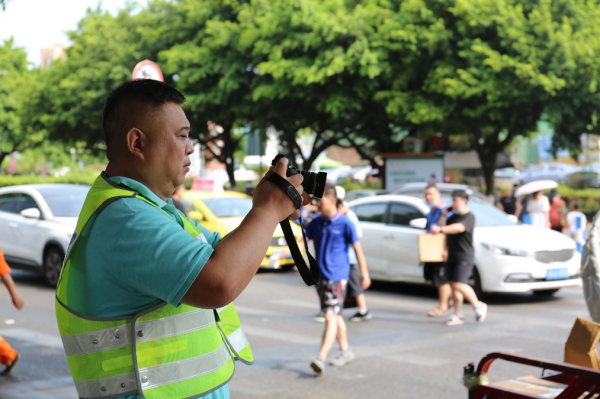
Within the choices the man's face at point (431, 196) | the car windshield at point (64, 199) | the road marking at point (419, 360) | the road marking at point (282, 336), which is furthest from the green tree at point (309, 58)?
the road marking at point (419, 360)

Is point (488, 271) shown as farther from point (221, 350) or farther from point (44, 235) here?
point (221, 350)

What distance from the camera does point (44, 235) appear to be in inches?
512

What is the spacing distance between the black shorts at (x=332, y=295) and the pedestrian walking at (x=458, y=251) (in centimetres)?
264

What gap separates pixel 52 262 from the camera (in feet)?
42.8

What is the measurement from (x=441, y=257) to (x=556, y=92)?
1372cm

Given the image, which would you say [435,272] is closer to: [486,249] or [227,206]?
[486,249]

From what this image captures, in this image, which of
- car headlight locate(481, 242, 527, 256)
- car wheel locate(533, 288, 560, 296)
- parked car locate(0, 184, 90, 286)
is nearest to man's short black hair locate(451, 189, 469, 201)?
car headlight locate(481, 242, 527, 256)

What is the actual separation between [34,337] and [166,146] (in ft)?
25.0

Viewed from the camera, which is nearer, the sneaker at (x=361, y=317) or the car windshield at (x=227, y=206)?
the sneaker at (x=361, y=317)

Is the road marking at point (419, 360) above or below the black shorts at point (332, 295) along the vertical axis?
below

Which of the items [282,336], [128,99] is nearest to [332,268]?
[282,336]

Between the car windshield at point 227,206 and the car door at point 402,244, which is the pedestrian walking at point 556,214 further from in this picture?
the car windshield at point 227,206

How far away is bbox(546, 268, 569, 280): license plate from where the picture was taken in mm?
11136

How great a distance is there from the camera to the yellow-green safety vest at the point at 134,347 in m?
1.88
